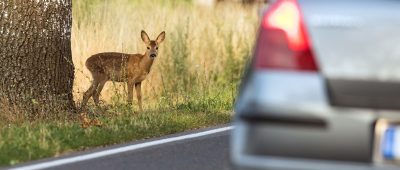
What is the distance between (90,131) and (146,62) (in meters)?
4.62

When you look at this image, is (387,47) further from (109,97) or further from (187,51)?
(187,51)

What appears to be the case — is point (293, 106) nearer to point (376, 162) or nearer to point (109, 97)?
point (376, 162)

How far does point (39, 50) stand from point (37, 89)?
36 cm

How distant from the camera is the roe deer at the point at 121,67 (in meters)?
13.3

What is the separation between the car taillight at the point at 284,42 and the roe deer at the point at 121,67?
8.11 m

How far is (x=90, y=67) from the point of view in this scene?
13.5m

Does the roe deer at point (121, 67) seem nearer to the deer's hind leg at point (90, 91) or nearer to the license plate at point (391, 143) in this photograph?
the deer's hind leg at point (90, 91)

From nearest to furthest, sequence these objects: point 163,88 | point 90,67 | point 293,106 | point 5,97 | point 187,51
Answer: point 293,106, point 5,97, point 90,67, point 163,88, point 187,51

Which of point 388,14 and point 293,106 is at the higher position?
point 388,14

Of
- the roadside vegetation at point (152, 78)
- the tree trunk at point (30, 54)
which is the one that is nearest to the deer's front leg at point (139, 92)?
the roadside vegetation at point (152, 78)

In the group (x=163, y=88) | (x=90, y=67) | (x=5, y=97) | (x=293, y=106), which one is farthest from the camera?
(x=163, y=88)

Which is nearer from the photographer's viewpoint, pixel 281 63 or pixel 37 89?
pixel 281 63

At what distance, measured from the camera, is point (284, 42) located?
4863 millimetres

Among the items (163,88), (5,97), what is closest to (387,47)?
(5,97)
